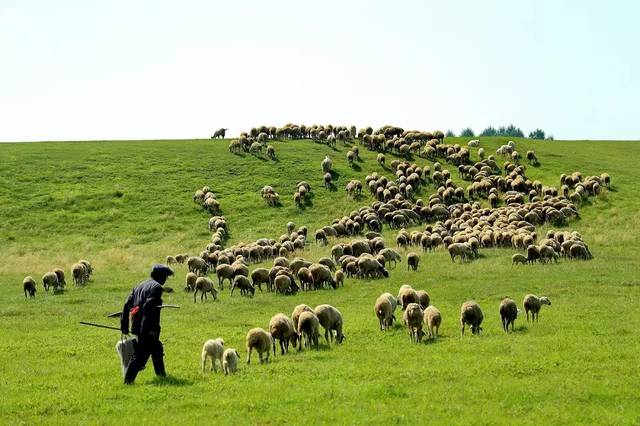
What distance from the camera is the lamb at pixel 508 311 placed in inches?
886

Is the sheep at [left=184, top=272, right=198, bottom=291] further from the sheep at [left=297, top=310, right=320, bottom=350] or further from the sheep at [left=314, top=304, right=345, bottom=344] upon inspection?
the sheep at [left=297, top=310, right=320, bottom=350]

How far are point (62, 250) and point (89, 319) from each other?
2613cm

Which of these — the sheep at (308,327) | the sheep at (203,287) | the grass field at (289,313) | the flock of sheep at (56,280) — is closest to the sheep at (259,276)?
the grass field at (289,313)

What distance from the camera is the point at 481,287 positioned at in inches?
1284

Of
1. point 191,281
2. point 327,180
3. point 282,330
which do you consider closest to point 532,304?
point 282,330

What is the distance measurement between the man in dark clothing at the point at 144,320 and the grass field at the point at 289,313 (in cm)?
52

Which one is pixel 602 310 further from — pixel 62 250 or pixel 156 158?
pixel 156 158

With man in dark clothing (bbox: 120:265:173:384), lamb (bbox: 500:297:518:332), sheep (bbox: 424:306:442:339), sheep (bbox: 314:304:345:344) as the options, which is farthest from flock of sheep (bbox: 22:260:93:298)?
lamb (bbox: 500:297:518:332)

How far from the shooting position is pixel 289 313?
28453 mm

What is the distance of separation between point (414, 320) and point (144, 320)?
851 centimetres

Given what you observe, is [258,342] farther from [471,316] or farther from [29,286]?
[29,286]

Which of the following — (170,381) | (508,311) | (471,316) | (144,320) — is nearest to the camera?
(144,320)

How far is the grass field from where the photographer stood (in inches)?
558

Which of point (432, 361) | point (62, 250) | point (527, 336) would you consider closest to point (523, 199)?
point (62, 250)
